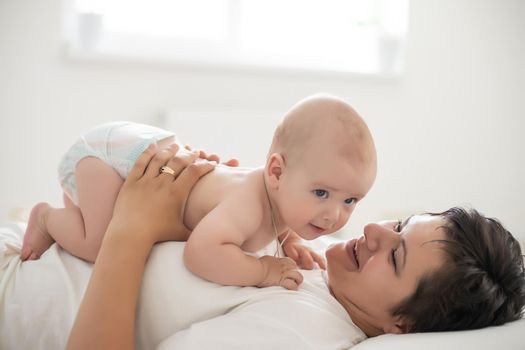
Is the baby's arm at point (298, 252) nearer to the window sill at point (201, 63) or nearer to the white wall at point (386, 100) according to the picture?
Result: the white wall at point (386, 100)

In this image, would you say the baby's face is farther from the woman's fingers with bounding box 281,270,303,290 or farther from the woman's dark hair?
the woman's dark hair

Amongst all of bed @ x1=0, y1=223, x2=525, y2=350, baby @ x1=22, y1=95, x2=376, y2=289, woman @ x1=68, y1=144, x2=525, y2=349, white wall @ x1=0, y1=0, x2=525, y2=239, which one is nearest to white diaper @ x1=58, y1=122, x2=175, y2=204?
baby @ x1=22, y1=95, x2=376, y2=289

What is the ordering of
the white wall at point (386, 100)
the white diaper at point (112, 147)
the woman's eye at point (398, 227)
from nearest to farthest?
the woman's eye at point (398, 227) → the white diaper at point (112, 147) → the white wall at point (386, 100)

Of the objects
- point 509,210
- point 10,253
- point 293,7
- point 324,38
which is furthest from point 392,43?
point 10,253

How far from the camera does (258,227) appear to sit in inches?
56.0

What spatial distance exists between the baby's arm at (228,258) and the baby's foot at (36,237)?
51cm

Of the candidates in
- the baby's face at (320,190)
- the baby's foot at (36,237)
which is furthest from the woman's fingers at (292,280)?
the baby's foot at (36,237)

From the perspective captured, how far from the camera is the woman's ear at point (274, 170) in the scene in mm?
1339

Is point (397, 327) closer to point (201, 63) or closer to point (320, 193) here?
point (320, 193)

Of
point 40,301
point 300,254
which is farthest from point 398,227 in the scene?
point 40,301

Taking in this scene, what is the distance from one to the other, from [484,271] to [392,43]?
2.81 m

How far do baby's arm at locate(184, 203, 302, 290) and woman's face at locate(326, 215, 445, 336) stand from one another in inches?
5.1

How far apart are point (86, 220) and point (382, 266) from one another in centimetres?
81

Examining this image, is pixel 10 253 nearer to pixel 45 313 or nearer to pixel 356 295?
pixel 45 313
